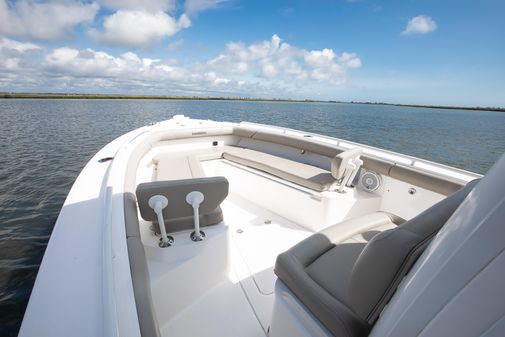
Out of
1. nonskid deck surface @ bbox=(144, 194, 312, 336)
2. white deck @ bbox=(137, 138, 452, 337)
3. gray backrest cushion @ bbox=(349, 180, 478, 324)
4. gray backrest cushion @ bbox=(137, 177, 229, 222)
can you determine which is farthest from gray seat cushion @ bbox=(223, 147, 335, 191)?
gray backrest cushion @ bbox=(349, 180, 478, 324)

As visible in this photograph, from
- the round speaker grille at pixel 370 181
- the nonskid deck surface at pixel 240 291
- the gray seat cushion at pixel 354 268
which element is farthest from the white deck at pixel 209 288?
the round speaker grille at pixel 370 181

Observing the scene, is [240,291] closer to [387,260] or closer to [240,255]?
[240,255]

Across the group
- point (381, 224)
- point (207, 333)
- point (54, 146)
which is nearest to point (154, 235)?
point (207, 333)

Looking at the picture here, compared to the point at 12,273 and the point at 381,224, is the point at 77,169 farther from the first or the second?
the point at 381,224

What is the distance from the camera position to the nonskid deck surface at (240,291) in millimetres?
1365

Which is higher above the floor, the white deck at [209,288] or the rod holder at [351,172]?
the rod holder at [351,172]

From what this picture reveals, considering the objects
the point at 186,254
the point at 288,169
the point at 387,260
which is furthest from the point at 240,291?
Result: the point at 288,169

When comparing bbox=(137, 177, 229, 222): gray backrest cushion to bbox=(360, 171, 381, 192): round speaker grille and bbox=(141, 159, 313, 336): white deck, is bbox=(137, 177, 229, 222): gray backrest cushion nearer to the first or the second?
bbox=(141, 159, 313, 336): white deck

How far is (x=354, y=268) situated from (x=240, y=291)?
1.13 metres

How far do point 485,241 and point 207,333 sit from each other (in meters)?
1.47

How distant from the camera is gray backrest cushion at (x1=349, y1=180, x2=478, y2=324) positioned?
647 millimetres

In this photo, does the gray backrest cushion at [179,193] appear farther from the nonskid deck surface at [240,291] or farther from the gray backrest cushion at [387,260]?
the gray backrest cushion at [387,260]

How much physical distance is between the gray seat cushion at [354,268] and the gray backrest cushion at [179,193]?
557 millimetres

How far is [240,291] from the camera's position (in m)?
1.65
